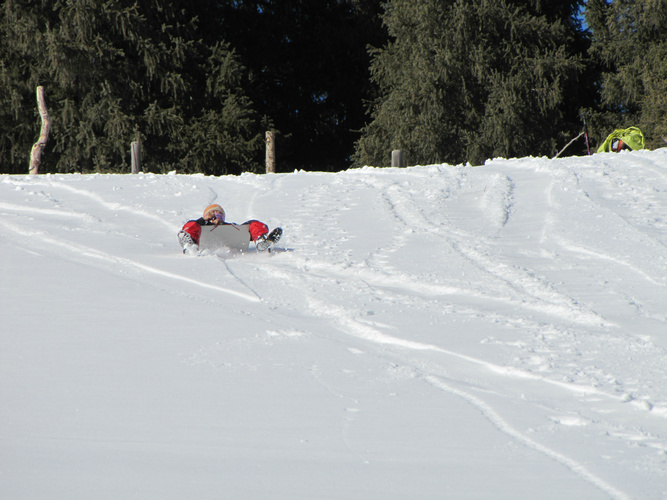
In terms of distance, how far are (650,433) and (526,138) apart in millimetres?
18321

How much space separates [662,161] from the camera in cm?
1133

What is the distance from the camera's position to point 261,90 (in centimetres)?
2211

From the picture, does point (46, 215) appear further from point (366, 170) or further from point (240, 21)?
point (240, 21)

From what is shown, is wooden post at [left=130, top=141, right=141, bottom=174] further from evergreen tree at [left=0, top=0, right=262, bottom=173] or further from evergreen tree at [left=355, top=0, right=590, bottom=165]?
evergreen tree at [left=355, top=0, right=590, bottom=165]

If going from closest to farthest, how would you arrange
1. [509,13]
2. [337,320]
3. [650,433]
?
[650,433] < [337,320] < [509,13]

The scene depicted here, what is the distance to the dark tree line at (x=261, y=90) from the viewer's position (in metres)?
19.8

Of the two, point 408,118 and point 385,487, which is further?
point 408,118

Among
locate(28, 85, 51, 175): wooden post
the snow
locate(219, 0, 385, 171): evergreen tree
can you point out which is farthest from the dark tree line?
the snow

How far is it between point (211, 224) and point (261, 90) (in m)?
15.8

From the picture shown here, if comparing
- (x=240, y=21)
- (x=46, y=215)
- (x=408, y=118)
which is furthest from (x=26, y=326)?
(x=240, y=21)

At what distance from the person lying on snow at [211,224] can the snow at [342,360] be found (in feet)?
0.63

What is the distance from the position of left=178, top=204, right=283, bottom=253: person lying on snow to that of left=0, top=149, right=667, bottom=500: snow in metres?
0.19

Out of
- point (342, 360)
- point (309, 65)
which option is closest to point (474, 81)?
point (309, 65)

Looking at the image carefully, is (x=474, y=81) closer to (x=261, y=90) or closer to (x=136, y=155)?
(x=261, y=90)
